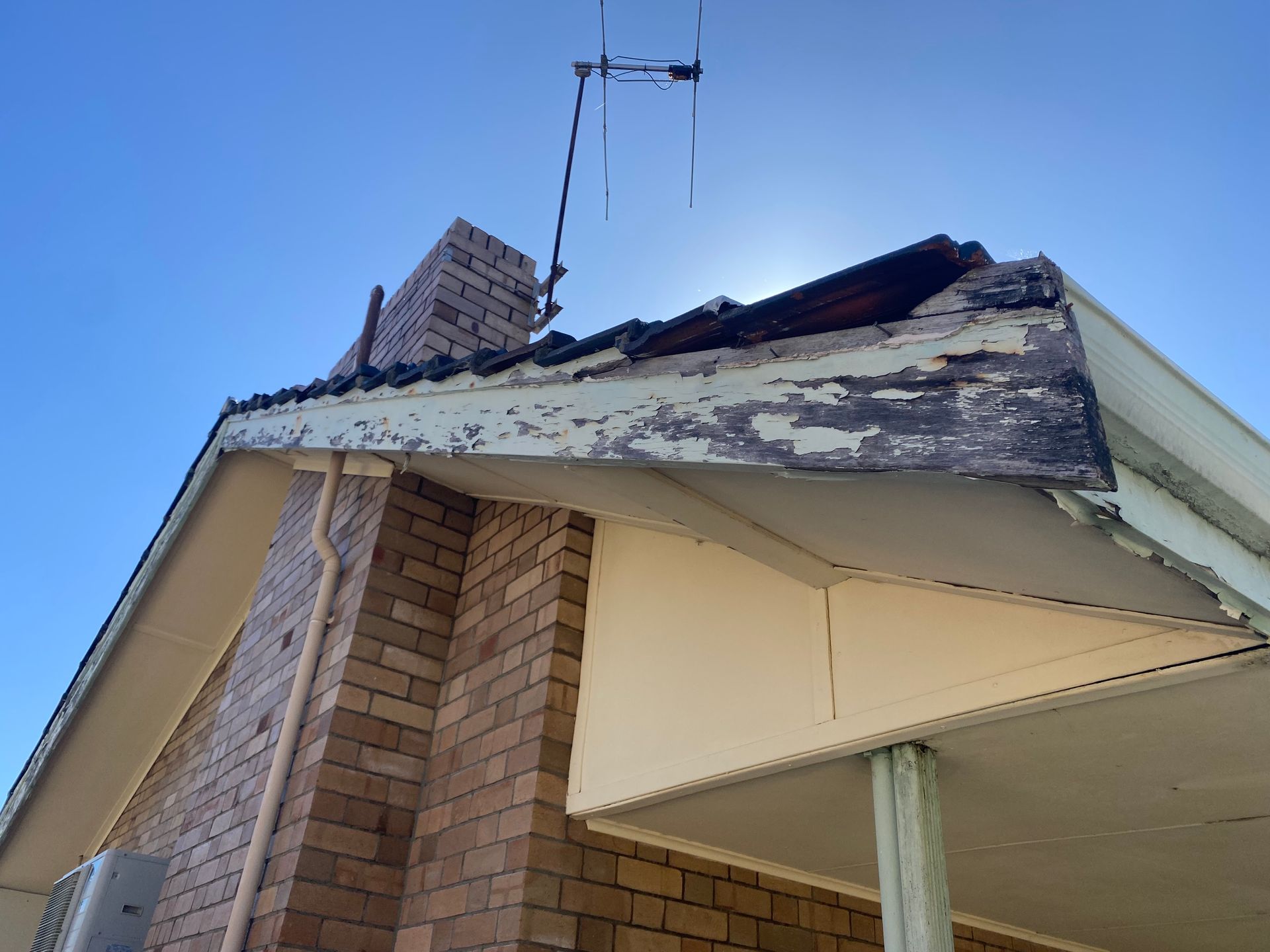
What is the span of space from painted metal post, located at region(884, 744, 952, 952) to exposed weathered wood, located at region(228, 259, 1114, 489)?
1.02 metres

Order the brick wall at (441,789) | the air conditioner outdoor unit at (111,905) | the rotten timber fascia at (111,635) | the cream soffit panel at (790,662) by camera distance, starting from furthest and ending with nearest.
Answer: the rotten timber fascia at (111,635) < the air conditioner outdoor unit at (111,905) < the brick wall at (441,789) < the cream soffit panel at (790,662)

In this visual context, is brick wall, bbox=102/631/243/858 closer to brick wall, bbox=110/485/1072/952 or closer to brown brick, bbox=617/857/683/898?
brick wall, bbox=110/485/1072/952

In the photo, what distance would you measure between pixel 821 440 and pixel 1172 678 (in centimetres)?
83

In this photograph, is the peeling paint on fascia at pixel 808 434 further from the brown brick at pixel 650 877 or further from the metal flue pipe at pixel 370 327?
the metal flue pipe at pixel 370 327

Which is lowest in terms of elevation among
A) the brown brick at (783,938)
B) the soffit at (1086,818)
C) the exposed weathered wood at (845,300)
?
the brown brick at (783,938)

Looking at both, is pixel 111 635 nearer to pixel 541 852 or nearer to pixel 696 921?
pixel 541 852

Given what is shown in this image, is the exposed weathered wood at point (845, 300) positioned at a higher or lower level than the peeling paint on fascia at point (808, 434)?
higher

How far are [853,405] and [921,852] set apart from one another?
1151mm

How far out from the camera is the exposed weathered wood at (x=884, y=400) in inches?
39.4

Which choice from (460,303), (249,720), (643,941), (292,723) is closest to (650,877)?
(643,941)

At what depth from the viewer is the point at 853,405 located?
3.85ft

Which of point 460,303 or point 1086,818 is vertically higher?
point 460,303

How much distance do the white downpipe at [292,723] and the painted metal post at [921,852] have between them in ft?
7.03

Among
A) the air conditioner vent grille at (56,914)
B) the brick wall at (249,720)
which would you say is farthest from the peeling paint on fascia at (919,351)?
the air conditioner vent grille at (56,914)
